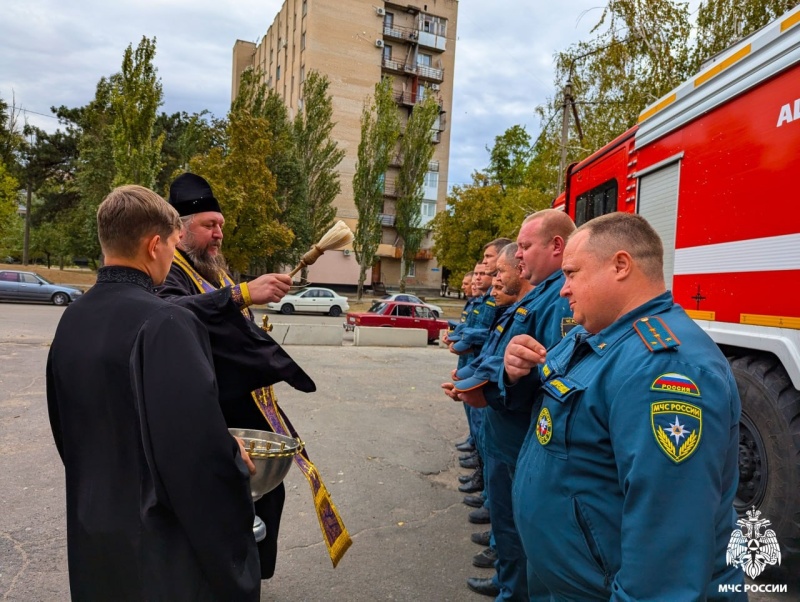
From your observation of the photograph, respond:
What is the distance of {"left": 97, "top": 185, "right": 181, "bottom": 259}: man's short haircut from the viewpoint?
1891mm

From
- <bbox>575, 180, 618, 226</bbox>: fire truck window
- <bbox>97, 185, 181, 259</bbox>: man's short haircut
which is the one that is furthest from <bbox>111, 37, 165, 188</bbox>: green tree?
<bbox>97, 185, 181, 259</bbox>: man's short haircut

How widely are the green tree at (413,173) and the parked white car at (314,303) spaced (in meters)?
11.6

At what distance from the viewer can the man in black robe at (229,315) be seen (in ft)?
8.11

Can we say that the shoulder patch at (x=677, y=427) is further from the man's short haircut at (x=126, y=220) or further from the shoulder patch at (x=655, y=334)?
the man's short haircut at (x=126, y=220)

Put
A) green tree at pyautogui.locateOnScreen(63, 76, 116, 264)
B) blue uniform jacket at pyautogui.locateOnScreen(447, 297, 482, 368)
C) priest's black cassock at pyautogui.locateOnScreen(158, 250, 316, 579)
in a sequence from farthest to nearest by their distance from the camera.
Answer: green tree at pyautogui.locateOnScreen(63, 76, 116, 264) → blue uniform jacket at pyautogui.locateOnScreen(447, 297, 482, 368) → priest's black cassock at pyautogui.locateOnScreen(158, 250, 316, 579)

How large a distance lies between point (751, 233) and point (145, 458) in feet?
13.1

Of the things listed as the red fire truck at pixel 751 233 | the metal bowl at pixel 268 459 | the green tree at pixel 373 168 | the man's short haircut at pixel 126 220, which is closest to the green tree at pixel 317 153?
the green tree at pixel 373 168

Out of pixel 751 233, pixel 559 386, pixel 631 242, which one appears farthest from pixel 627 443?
pixel 751 233

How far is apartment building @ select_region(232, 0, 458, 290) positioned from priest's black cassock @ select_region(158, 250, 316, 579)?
41.7 meters

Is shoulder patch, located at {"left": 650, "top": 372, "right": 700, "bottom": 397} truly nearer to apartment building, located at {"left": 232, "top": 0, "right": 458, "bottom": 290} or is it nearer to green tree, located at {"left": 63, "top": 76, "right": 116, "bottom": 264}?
green tree, located at {"left": 63, "top": 76, "right": 116, "bottom": 264}

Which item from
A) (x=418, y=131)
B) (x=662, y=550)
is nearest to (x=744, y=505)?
(x=662, y=550)

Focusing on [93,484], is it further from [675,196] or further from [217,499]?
[675,196]

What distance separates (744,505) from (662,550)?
297 centimetres

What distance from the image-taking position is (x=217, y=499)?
169cm
